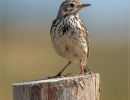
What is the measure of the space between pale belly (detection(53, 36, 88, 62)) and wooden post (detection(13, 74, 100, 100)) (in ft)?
5.46

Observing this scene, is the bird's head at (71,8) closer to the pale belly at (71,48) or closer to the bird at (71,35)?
the bird at (71,35)

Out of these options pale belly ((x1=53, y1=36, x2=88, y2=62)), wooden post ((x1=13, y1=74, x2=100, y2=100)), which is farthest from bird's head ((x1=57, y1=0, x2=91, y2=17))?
wooden post ((x1=13, y1=74, x2=100, y2=100))

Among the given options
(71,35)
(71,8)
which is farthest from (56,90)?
(71,8)

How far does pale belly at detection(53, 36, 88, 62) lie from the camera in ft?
27.4

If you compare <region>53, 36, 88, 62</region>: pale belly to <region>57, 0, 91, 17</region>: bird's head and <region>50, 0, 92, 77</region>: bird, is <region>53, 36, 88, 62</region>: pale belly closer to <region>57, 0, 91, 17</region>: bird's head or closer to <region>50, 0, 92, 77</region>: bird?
<region>50, 0, 92, 77</region>: bird

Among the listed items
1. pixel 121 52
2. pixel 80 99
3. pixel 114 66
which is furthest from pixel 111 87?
pixel 80 99

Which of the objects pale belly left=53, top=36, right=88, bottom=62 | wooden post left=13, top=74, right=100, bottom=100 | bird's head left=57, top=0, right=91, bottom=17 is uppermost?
bird's head left=57, top=0, right=91, bottom=17

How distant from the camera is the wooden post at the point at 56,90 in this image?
6.37 m

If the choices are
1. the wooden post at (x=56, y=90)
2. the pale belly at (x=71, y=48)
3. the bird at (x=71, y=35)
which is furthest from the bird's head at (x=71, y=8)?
Answer: the wooden post at (x=56, y=90)

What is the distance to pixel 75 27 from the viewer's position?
845 centimetres

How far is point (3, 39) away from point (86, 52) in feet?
32.6

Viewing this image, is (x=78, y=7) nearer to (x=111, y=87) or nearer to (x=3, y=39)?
(x=111, y=87)

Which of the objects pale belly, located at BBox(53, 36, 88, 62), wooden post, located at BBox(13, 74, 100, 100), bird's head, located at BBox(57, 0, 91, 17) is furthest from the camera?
bird's head, located at BBox(57, 0, 91, 17)

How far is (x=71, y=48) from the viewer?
8.43m
